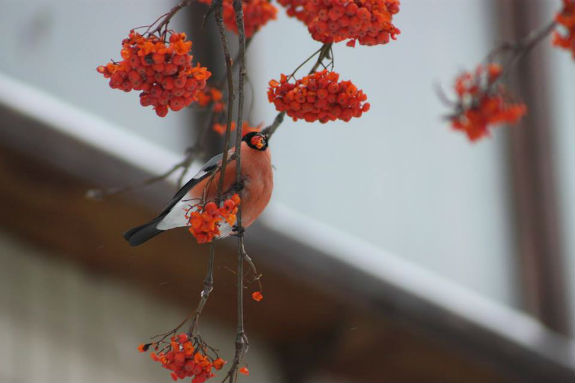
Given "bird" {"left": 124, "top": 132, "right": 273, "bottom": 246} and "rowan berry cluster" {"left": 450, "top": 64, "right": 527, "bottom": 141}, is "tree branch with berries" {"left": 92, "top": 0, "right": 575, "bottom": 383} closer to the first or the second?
"bird" {"left": 124, "top": 132, "right": 273, "bottom": 246}

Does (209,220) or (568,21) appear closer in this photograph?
(209,220)

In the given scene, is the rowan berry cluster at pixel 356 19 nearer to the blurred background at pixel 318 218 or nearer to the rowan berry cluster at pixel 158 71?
the rowan berry cluster at pixel 158 71

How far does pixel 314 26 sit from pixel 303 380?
1189 mm

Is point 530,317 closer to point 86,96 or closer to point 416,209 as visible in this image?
point 416,209

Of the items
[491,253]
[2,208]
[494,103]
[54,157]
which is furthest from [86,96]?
[491,253]

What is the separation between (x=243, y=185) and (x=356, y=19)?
0.16 meters

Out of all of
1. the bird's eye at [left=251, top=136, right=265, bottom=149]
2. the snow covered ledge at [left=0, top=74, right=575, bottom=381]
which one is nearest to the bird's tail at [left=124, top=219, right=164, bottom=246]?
the bird's eye at [left=251, top=136, right=265, bottom=149]

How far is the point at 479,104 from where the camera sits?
1021 mm

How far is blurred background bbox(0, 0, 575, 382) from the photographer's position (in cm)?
134

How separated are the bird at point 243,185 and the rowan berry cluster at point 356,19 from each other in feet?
0.38

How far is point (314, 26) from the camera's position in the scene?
21.7 inches

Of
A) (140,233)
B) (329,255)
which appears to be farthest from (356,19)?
(329,255)

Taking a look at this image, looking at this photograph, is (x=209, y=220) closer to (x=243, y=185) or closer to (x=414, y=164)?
(x=243, y=185)

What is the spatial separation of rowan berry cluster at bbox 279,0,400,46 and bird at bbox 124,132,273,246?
0.38 feet
